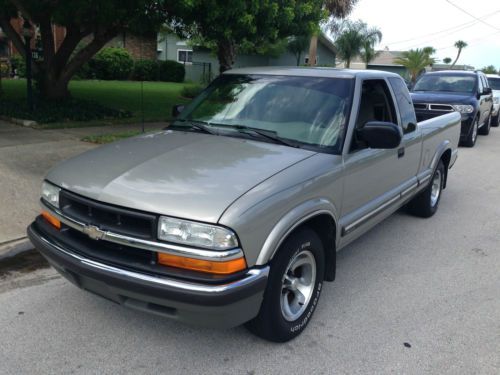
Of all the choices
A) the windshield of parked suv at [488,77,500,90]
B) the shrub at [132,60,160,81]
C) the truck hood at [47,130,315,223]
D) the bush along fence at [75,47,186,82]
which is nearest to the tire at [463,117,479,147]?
the windshield of parked suv at [488,77,500,90]

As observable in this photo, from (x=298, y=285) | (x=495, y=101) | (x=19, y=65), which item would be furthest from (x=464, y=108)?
(x=19, y=65)

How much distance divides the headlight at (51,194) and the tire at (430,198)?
424 cm

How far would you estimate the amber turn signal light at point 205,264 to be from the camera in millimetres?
2582

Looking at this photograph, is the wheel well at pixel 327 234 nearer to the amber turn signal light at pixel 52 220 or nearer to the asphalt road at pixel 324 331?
Result: the asphalt road at pixel 324 331

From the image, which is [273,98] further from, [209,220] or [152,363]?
[152,363]

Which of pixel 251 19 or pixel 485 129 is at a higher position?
pixel 251 19

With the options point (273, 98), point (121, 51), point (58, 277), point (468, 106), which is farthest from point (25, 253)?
point (121, 51)

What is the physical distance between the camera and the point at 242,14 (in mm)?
9586

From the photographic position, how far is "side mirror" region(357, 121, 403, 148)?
3498 millimetres

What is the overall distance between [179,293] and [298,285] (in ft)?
3.48

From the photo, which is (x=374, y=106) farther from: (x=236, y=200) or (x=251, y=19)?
(x=251, y=19)

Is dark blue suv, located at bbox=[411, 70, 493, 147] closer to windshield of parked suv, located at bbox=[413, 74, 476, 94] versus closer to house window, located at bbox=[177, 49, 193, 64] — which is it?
windshield of parked suv, located at bbox=[413, 74, 476, 94]

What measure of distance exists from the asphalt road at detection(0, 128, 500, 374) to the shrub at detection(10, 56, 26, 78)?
77.7 ft

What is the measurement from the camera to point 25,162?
712 cm
